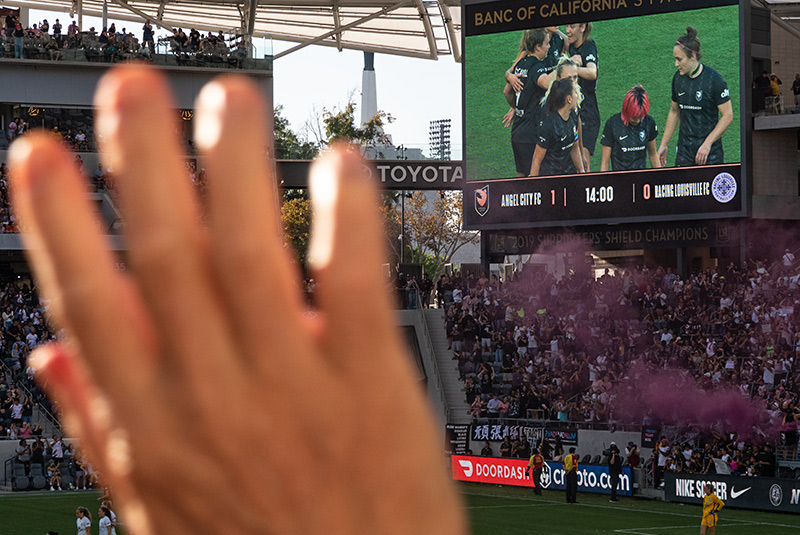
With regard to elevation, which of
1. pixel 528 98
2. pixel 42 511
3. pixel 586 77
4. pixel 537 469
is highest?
pixel 586 77

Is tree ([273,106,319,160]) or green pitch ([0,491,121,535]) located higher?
tree ([273,106,319,160])

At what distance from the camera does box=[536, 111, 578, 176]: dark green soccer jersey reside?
41031 mm

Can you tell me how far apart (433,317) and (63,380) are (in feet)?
142

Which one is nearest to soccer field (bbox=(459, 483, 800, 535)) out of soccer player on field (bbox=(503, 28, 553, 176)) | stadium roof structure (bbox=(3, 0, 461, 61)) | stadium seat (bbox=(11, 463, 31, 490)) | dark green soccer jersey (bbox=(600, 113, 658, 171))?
dark green soccer jersey (bbox=(600, 113, 658, 171))

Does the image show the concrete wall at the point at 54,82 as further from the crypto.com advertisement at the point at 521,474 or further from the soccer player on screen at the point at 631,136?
the crypto.com advertisement at the point at 521,474

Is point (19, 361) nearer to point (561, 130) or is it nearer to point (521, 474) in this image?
point (521, 474)

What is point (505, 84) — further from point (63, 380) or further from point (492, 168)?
point (63, 380)

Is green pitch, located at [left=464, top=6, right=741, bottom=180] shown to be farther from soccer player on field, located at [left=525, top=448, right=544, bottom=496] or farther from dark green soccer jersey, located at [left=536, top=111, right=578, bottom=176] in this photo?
soccer player on field, located at [left=525, top=448, right=544, bottom=496]

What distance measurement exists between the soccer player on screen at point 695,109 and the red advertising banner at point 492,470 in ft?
37.9

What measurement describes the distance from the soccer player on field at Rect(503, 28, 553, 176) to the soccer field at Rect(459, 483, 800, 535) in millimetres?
14041

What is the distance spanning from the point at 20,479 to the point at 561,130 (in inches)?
834

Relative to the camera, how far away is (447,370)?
42750 millimetres

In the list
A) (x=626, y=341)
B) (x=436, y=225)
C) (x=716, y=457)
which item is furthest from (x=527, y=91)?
(x=436, y=225)

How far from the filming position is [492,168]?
4353 cm
